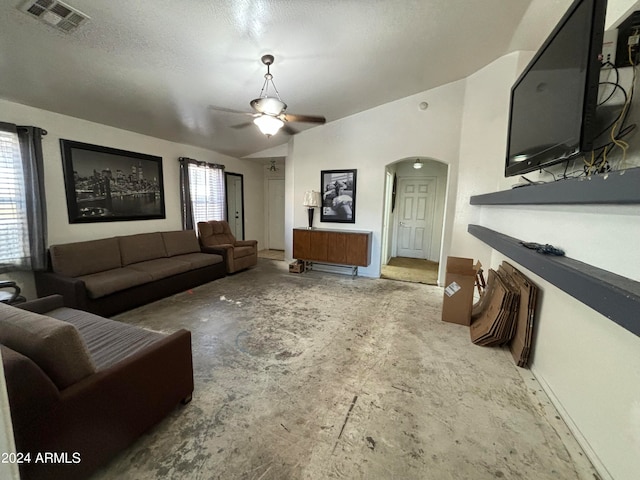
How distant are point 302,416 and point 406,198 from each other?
5.56 m

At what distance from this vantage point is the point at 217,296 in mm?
3752

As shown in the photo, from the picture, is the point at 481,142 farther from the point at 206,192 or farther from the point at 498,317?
the point at 206,192

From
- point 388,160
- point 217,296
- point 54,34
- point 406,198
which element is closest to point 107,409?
point 217,296

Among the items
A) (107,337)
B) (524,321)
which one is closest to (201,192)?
(107,337)

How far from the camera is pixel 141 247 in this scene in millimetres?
3953

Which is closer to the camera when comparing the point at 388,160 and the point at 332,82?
the point at 332,82

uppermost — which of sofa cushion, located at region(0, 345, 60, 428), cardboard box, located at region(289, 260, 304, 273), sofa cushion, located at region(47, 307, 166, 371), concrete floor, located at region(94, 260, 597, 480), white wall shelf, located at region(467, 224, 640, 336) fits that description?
white wall shelf, located at region(467, 224, 640, 336)

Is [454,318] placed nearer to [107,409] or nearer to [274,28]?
[107,409]

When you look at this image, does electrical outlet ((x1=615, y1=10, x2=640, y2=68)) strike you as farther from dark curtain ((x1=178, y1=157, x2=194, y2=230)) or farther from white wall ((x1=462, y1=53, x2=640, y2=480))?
dark curtain ((x1=178, y1=157, x2=194, y2=230))

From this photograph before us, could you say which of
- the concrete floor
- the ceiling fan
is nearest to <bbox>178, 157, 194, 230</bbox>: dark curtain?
the concrete floor

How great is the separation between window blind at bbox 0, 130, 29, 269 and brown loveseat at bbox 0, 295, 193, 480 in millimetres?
2478

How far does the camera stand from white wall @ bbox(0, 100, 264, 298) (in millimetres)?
3105

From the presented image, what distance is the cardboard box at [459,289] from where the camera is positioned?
9.45 feet

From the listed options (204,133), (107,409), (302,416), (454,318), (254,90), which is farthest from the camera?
(204,133)
